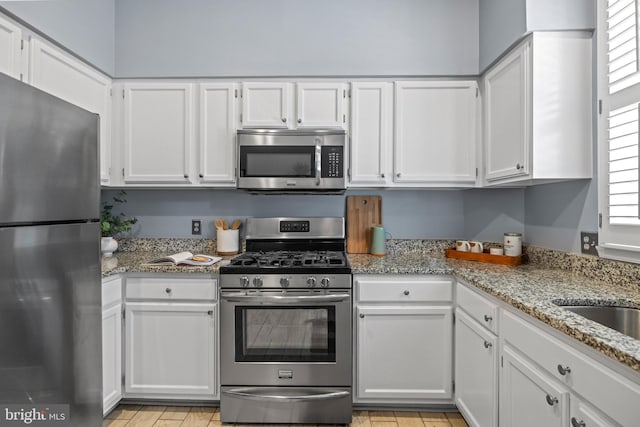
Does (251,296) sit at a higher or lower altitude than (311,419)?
higher

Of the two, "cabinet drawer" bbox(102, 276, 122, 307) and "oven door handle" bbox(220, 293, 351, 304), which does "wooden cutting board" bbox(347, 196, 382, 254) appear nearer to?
"oven door handle" bbox(220, 293, 351, 304)

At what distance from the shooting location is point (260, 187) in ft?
8.03

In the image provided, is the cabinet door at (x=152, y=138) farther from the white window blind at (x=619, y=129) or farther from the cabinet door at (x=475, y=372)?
the white window blind at (x=619, y=129)

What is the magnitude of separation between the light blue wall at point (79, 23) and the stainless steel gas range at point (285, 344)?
1.62 m

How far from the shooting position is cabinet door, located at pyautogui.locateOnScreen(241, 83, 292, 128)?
2.52 meters

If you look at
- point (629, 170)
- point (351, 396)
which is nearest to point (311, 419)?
point (351, 396)

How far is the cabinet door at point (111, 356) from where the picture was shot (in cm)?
204

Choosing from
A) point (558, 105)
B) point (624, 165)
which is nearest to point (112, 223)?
point (558, 105)

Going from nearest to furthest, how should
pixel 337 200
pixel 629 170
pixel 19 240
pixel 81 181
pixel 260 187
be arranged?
pixel 19 240, pixel 81 181, pixel 629 170, pixel 260 187, pixel 337 200

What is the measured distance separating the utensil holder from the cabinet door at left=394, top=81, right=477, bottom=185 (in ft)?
4.15

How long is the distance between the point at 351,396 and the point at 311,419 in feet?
0.86

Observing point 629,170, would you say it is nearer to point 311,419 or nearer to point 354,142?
point 354,142

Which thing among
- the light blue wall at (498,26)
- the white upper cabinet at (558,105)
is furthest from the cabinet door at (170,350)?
the light blue wall at (498,26)

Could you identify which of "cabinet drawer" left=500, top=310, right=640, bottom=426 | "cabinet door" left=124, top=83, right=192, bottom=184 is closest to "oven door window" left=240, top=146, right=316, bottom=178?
"cabinet door" left=124, top=83, right=192, bottom=184
